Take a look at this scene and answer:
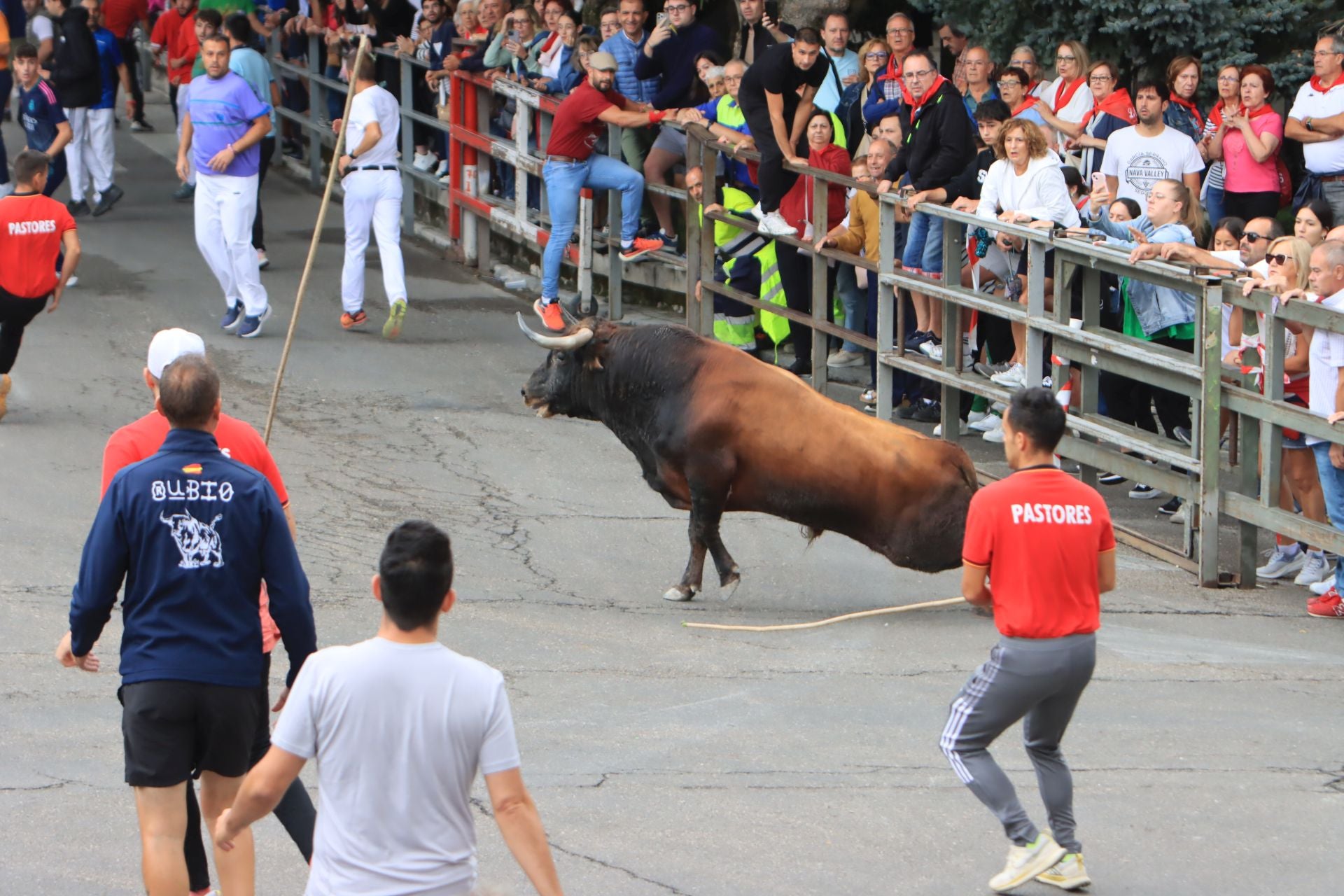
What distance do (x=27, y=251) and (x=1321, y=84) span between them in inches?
311

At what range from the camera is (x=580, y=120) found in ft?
42.4

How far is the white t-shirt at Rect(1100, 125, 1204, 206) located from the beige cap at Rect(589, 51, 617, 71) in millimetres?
3856

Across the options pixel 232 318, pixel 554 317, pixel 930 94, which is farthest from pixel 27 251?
pixel 930 94

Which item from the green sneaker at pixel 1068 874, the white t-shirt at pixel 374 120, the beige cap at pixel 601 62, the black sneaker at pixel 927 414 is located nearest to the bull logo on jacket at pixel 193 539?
the green sneaker at pixel 1068 874

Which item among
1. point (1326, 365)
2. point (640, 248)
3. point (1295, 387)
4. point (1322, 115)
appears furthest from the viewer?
point (640, 248)

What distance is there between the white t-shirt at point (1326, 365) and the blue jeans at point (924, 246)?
2915mm

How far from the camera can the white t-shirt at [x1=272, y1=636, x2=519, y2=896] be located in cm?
363

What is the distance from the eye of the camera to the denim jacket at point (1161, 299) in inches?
364

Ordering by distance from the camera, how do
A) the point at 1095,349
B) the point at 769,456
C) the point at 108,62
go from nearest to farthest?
the point at 769,456
the point at 1095,349
the point at 108,62

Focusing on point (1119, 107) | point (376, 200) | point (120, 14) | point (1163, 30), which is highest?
point (120, 14)

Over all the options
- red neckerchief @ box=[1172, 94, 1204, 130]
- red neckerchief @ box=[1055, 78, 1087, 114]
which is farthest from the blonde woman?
red neckerchief @ box=[1055, 78, 1087, 114]

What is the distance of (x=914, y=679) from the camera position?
24.0ft

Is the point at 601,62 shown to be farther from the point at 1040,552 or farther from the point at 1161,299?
the point at 1040,552

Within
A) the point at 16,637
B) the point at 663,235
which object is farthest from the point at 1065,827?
the point at 663,235
